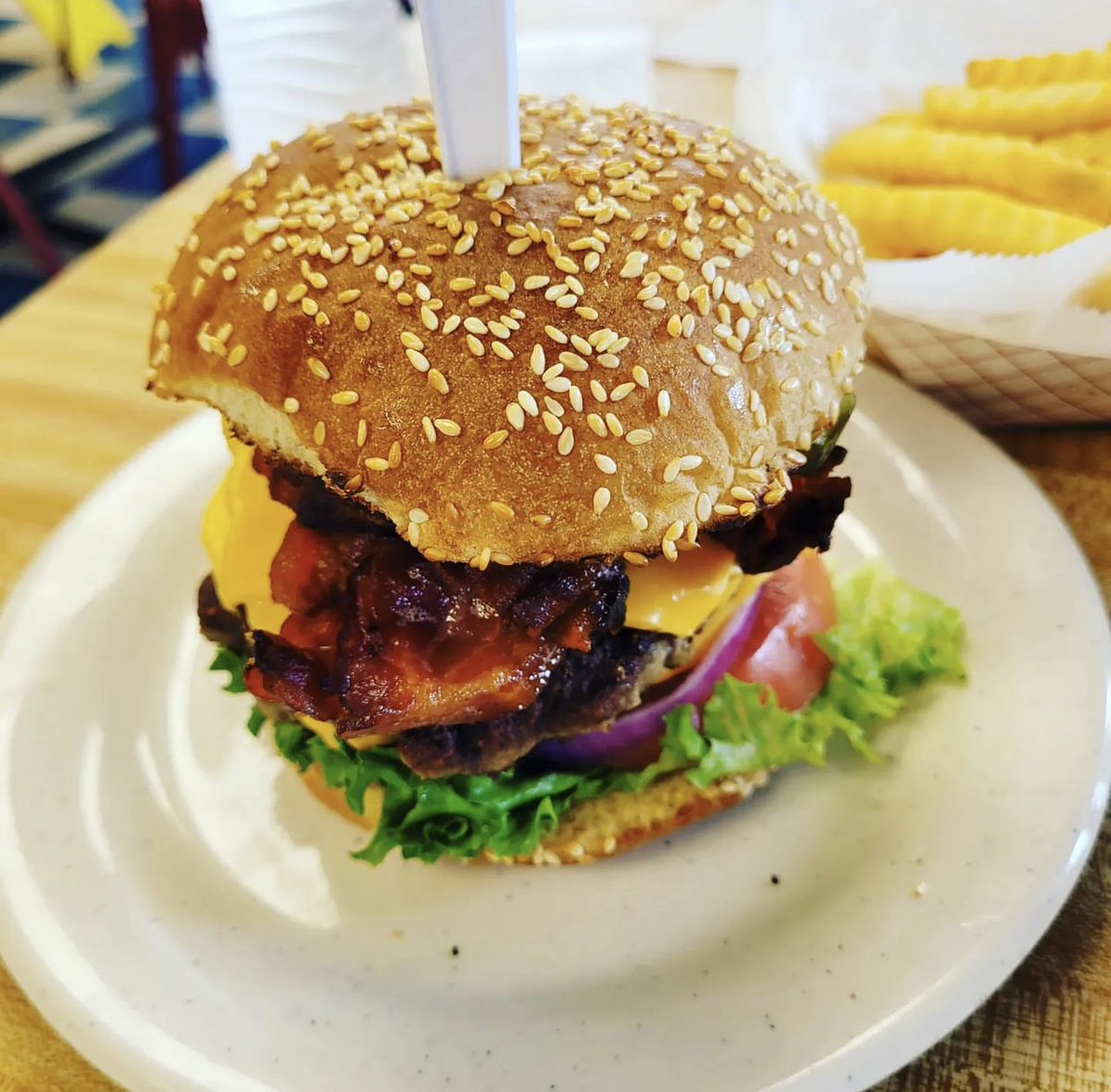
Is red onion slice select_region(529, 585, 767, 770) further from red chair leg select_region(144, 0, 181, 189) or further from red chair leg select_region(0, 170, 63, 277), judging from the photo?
red chair leg select_region(144, 0, 181, 189)

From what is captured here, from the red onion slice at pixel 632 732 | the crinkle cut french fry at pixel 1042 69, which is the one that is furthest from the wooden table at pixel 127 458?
the crinkle cut french fry at pixel 1042 69

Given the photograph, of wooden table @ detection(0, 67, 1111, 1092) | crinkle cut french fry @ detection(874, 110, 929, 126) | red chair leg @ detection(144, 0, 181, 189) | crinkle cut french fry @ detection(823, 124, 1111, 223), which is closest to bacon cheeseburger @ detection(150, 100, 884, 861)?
wooden table @ detection(0, 67, 1111, 1092)

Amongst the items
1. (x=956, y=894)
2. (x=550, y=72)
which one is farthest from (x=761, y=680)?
(x=550, y=72)

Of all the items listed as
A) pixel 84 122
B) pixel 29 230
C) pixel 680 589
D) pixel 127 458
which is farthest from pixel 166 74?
pixel 680 589

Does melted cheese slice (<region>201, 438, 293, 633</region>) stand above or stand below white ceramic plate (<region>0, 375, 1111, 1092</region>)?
above

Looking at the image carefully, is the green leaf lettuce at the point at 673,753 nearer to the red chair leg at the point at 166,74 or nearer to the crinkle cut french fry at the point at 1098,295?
the crinkle cut french fry at the point at 1098,295

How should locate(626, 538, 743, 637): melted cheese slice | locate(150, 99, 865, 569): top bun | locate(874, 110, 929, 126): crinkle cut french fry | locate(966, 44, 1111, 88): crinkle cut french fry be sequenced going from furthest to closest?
1. locate(874, 110, 929, 126): crinkle cut french fry
2. locate(966, 44, 1111, 88): crinkle cut french fry
3. locate(626, 538, 743, 637): melted cheese slice
4. locate(150, 99, 865, 569): top bun

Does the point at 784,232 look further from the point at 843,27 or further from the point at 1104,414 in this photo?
the point at 843,27
